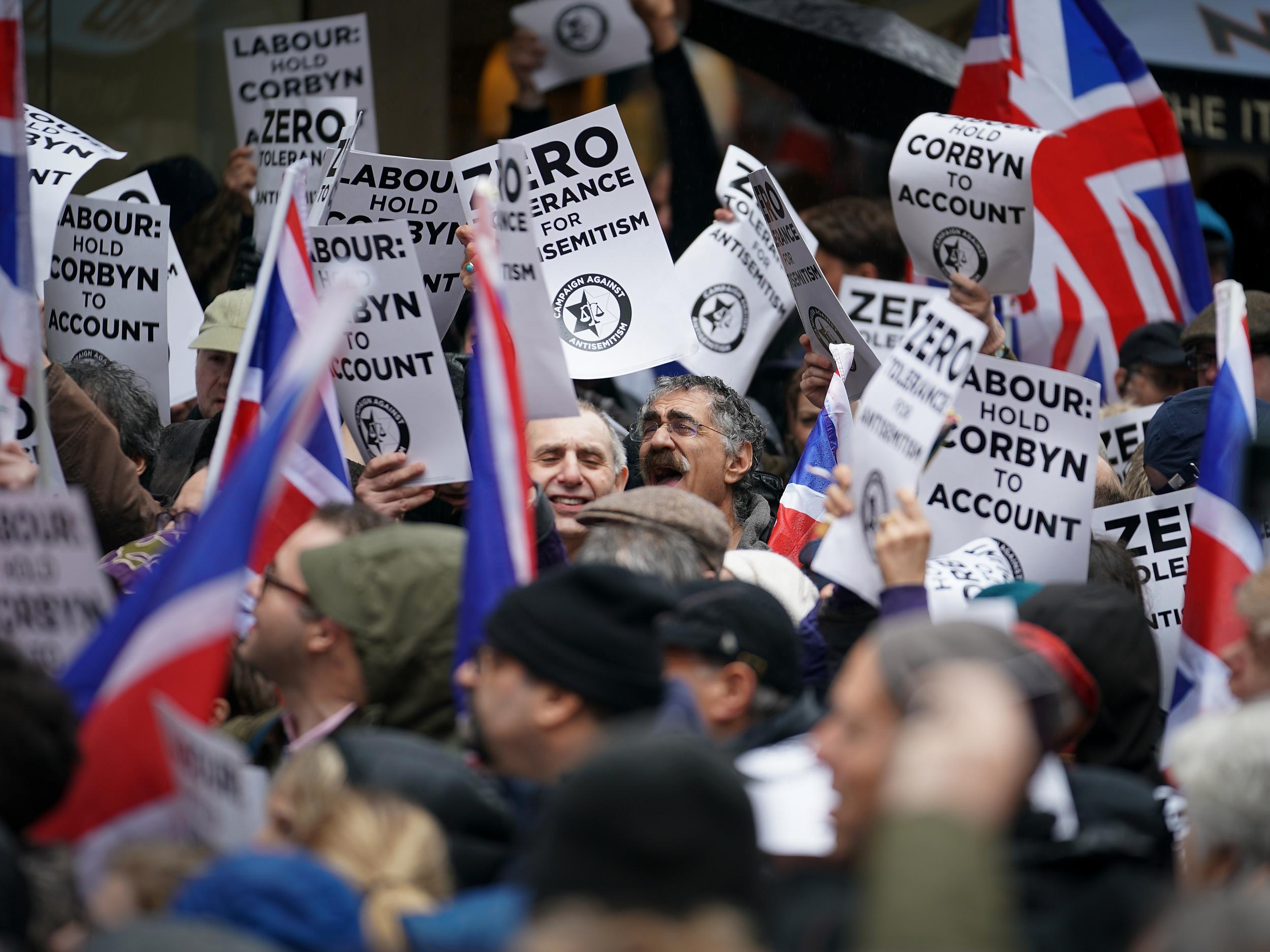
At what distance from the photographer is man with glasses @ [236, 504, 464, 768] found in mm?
3568

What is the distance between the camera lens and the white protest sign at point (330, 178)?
5738 mm

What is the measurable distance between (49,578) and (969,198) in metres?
3.66

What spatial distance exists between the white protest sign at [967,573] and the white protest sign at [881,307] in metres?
2.31

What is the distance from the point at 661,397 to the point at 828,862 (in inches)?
125

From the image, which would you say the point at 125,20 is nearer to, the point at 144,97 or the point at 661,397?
Result: the point at 144,97

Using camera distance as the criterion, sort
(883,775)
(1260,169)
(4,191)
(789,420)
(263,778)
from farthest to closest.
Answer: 1. (1260,169)
2. (789,420)
3. (4,191)
4. (263,778)
5. (883,775)

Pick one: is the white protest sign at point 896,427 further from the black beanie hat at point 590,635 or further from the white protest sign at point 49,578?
the white protest sign at point 49,578

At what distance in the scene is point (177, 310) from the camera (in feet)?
23.2

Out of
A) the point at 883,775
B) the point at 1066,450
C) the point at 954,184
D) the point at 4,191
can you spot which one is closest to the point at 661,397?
the point at 954,184

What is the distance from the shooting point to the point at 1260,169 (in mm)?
11516

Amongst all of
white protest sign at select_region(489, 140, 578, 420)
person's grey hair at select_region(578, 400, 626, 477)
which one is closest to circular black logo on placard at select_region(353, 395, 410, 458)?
white protest sign at select_region(489, 140, 578, 420)

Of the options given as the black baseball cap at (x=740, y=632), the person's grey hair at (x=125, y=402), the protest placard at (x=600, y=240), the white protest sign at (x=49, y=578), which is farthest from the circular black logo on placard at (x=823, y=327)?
the white protest sign at (x=49, y=578)

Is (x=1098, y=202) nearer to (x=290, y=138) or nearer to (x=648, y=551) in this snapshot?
(x=290, y=138)

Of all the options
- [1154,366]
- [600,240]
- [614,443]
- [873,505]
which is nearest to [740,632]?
[873,505]
